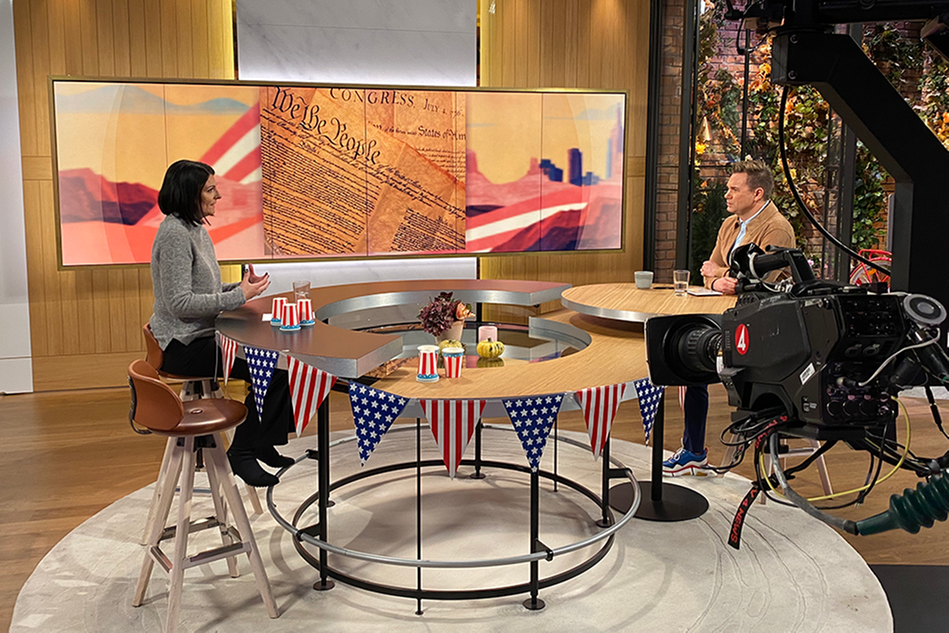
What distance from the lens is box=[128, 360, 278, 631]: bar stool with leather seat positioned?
8.91 feet

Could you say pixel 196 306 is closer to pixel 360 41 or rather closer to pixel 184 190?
pixel 184 190

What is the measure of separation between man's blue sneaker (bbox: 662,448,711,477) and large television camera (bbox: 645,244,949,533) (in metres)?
3.08

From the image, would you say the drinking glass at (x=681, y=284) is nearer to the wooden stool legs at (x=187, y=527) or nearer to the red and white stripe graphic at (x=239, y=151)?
the wooden stool legs at (x=187, y=527)

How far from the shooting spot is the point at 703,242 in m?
6.57

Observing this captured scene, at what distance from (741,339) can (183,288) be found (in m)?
2.72

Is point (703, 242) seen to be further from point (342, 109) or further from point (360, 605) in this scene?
point (360, 605)

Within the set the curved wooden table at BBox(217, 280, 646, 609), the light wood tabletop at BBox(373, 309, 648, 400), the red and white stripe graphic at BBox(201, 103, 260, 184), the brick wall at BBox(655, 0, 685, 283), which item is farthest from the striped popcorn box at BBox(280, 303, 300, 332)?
the brick wall at BBox(655, 0, 685, 283)

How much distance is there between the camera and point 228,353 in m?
3.16

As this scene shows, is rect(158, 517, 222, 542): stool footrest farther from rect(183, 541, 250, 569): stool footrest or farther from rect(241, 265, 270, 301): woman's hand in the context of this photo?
rect(241, 265, 270, 301): woman's hand

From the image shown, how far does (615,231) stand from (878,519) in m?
6.06

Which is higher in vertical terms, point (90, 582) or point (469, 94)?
point (469, 94)

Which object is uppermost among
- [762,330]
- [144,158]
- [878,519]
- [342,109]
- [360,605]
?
[342,109]

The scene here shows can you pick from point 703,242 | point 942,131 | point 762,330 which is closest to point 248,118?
point 703,242

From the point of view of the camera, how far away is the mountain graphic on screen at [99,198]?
570 centimetres
